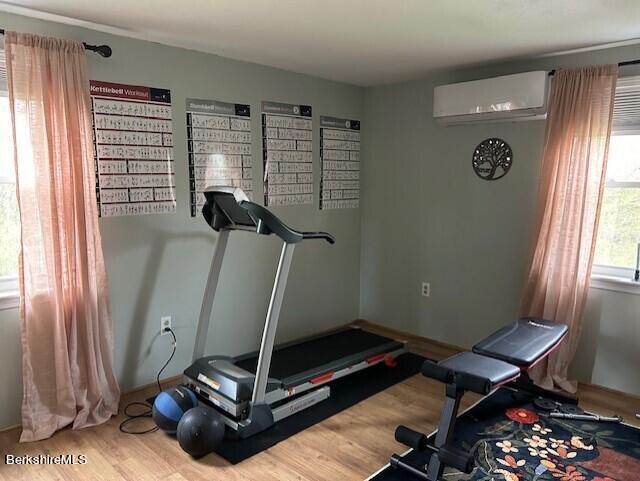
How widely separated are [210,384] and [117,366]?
0.65m

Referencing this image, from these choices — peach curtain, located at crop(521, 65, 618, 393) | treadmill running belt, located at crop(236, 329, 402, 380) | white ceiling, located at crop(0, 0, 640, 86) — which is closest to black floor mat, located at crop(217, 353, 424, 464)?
treadmill running belt, located at crop(236, 329, 402, 380)

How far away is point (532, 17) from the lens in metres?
2.35

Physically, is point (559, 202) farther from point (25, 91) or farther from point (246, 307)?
point (25, 91)

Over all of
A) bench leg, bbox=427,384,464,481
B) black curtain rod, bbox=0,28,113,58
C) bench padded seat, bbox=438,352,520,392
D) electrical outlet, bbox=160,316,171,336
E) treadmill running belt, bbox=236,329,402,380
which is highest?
black curtain rod, bbox=0,28,113,58

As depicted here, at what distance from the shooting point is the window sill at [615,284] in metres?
2.94

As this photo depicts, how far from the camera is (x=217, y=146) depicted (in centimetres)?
325

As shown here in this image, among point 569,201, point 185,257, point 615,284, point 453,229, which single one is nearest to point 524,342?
point 615,284

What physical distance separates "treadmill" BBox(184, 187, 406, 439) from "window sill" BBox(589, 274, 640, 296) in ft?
4.87

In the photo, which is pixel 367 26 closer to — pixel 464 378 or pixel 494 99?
pixel 494 99

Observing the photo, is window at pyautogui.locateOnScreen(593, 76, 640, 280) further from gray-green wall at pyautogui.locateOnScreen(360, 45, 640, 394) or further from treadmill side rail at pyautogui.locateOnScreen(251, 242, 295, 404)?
treadmill side rail at pyautogui.locateOnScreen(251, 242, 295, 404)

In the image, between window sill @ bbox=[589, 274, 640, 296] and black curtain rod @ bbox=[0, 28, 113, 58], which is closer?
black curtain rod @ bbox=[0, 28, 113, 58]

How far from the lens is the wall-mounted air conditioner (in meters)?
3.03

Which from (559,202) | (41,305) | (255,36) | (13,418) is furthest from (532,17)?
(13,418)

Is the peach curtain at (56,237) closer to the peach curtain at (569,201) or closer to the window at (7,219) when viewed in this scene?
the window at (7,219)
